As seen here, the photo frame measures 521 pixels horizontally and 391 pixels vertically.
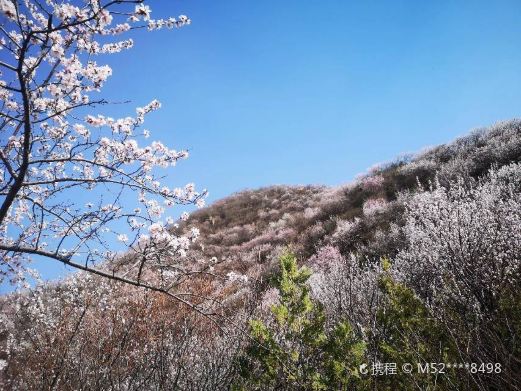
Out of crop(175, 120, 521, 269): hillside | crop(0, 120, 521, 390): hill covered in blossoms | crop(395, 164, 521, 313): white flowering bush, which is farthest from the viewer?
crop(175, 120, 521, 269): hillside

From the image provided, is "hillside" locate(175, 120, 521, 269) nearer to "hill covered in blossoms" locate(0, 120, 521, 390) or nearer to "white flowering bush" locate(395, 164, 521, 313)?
"hill covered in blossoms" locate(0, 120, 521, 390)

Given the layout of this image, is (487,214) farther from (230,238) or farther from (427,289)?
(230,238)

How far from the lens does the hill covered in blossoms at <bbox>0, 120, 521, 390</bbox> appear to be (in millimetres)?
3209

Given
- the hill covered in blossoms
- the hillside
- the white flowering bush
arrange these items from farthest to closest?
the hillside → the white flowering bush → the hill covered in blossoms

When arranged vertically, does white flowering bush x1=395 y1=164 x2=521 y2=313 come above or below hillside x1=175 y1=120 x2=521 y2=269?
below

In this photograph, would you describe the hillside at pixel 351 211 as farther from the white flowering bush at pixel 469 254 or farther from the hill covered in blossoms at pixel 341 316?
the white flowering bush at pixel 469 254

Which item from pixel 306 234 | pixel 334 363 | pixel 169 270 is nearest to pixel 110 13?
pixel 169 270

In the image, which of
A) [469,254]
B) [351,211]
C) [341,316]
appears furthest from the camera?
[351,211]

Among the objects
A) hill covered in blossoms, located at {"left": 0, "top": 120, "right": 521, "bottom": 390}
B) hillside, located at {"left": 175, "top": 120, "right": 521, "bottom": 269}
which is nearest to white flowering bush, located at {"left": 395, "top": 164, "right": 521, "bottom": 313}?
hill covered in blossoms, located at {"left": 0, "top": 120, "right": 521, "bottom": 390}

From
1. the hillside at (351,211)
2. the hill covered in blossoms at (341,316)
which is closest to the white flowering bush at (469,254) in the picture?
the hill covered in blossoms at (341,316)

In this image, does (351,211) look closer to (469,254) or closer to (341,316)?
(469,254)

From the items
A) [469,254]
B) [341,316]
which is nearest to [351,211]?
[469,254]

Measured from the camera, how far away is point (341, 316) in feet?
12.6

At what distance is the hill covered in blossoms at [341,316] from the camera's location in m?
3.21
